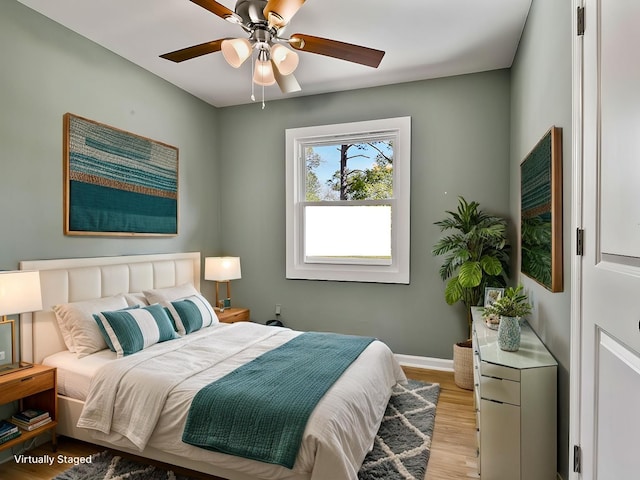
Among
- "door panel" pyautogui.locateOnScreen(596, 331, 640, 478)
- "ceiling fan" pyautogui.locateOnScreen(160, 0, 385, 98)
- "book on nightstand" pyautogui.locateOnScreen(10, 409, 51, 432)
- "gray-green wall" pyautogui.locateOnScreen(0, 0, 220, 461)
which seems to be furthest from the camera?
"gray-green wall" pyautogui.locateOnScreen(0, 0, 220, 461)

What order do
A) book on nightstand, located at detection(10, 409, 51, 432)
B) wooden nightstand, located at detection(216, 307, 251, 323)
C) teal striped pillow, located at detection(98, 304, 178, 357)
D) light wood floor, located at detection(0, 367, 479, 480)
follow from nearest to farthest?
light wood floor, located at detection(0, 367, 479, 480)
book on nightstand, located at detection(10, 409, 51, 432)
teal striped pillow, located at detection(98, 304, 178, 357)
wooden nightstand, located at detection(216, 307, 251, 323)

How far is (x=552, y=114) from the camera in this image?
2.08 metres

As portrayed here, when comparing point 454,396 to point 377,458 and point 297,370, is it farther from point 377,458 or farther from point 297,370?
point 297,370

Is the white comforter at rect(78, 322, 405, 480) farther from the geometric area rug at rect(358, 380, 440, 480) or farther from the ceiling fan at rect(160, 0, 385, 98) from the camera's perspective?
the ceiling fan at rect(160, 0, 385, 98)

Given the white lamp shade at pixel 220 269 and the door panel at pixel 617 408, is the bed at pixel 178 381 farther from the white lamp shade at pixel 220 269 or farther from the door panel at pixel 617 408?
the door panel at pixel 617 408

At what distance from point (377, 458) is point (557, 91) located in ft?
7.53

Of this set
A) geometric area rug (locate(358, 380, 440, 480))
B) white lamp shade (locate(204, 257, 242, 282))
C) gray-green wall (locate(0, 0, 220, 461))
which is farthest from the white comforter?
white lamp shade (locate(204, 257, 242, 282))

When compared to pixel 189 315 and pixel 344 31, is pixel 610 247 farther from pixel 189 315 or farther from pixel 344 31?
pixel 189 315

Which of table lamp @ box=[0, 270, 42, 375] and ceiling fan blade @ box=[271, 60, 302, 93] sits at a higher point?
ceiling fan blade @ box=[271, 60, 302, 93]

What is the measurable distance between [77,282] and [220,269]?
1.44 m

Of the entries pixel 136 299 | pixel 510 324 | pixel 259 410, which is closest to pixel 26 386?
pixel 136 299

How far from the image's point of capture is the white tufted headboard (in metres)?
2.60

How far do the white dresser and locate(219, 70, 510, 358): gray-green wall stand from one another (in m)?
1.89

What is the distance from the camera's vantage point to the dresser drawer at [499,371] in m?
1.91
